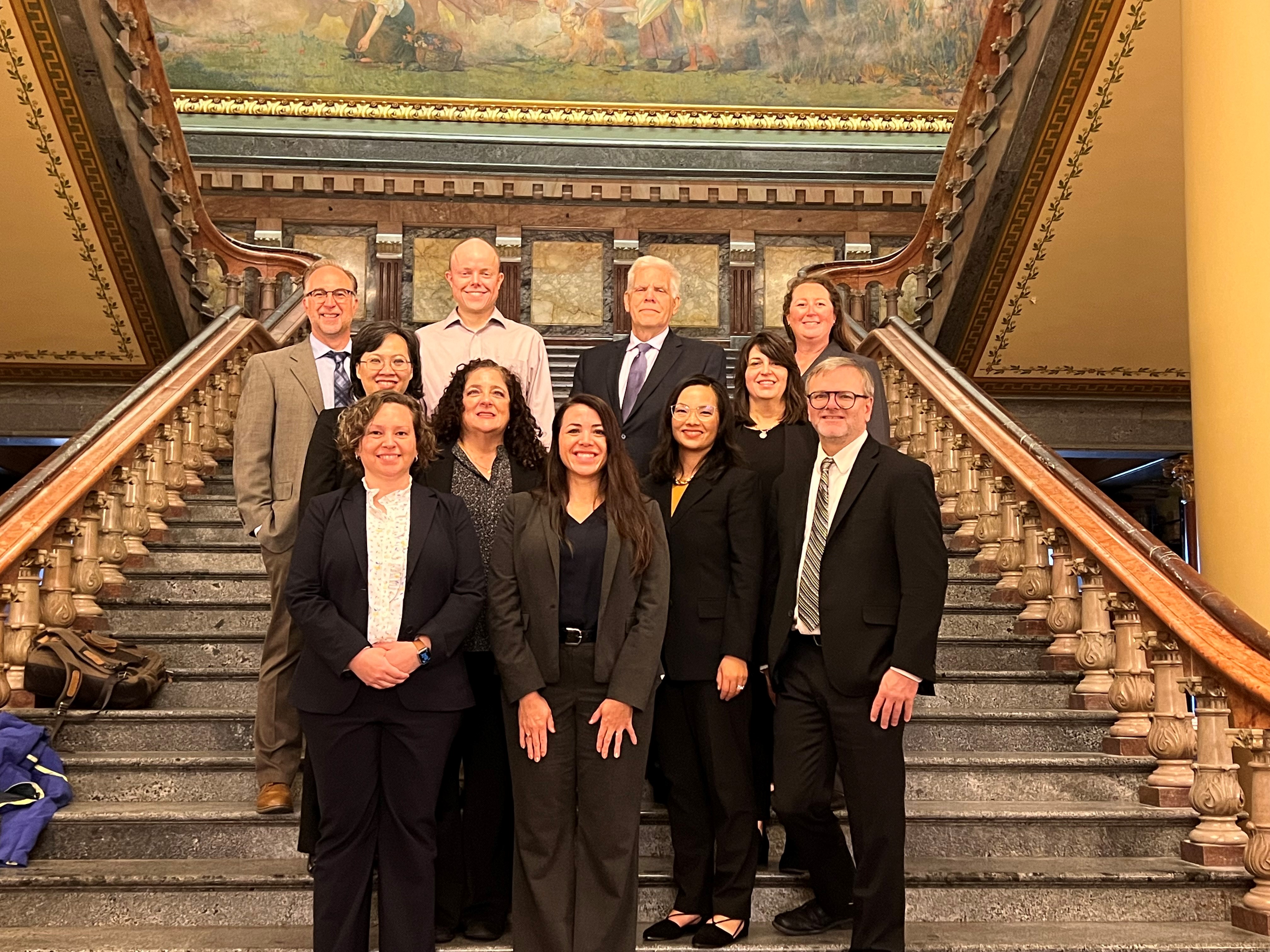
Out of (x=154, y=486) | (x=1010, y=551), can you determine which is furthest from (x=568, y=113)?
(x=1010, y=551)

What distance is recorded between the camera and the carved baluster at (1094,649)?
187 inches

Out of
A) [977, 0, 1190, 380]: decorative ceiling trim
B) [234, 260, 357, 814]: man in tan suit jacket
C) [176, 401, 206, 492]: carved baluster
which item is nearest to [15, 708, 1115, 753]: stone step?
[234, 260, 357, 814]: man in tan suit jacket

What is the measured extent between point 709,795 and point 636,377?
140cm

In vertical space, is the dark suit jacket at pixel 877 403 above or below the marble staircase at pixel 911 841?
above

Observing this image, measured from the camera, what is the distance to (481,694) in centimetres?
360

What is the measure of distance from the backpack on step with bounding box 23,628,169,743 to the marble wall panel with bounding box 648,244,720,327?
670cm

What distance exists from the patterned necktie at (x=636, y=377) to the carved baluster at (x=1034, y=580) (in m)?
1.86

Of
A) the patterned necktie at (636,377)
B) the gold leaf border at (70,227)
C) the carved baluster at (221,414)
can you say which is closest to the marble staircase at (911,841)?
the patterned necktie at (636,377)

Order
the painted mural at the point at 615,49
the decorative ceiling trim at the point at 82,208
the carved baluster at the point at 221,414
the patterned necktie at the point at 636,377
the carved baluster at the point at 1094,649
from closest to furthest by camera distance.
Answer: the patterned necktie at the point at 636,377 → the carved baluster at the point at 1094,649 → the decorative ceiling trim at the point at 82,208 → the carved baluster at the point at 221,414 → the painted mural at the point at 615,49

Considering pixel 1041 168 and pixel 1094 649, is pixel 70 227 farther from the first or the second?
pixel 1094 649

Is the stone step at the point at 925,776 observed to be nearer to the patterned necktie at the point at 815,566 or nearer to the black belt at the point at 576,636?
the patterned necktie at the point at 815,566

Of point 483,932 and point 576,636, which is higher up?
point 576,636

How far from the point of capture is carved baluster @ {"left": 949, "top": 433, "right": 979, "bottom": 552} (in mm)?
5980

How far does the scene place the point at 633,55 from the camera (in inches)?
457
